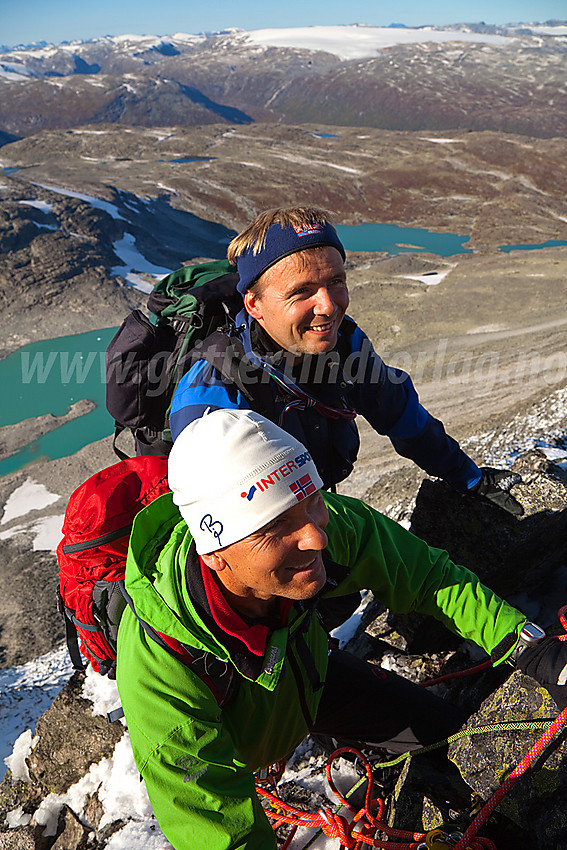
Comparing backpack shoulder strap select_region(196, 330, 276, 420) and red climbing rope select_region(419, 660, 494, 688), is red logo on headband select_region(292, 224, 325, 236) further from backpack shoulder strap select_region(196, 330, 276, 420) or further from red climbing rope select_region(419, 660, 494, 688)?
red climbing rope select_region(419, 660, 494, 688)

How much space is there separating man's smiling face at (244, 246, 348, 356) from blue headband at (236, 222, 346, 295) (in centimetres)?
3

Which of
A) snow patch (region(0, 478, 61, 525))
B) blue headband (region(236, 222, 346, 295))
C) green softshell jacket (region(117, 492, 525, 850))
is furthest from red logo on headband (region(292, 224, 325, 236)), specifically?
snow patch (region(0, 478, 61, 525))

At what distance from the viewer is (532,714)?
2.96 metres

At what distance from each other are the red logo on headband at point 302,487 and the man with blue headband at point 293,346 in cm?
95

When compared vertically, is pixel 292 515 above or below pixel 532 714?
above

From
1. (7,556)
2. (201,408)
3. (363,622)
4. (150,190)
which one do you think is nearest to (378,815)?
(363,622)

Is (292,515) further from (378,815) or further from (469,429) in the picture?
(469,429)

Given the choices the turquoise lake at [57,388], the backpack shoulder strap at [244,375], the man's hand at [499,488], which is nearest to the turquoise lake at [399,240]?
the turquoise lake at [57,388]

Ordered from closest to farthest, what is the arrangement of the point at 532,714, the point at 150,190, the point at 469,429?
the point at 532,714, the point at 469,429, the point at 150,190

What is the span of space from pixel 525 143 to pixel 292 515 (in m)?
93.3

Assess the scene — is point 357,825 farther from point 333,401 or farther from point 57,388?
point 57,388

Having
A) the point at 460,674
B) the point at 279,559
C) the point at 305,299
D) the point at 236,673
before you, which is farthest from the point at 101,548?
the point at 460,674

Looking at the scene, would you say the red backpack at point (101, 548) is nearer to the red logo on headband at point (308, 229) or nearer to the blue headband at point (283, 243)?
the blue headband at point (283, 243)

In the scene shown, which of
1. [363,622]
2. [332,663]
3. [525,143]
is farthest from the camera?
[525,143]
